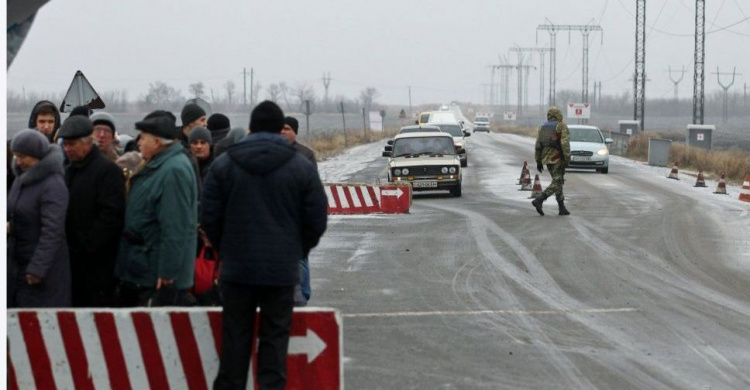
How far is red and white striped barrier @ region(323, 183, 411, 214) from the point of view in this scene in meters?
22.7

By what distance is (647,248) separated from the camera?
658 inches

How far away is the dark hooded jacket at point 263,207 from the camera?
6754mm

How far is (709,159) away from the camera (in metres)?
42.7

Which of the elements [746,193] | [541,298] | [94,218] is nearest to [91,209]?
[94,218]

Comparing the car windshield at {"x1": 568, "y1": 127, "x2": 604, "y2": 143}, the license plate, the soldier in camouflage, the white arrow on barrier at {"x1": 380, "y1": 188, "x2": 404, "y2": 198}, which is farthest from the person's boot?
the car windshield at {"x1": 568, "y1": 127, "x2": 604, "y2": 143}

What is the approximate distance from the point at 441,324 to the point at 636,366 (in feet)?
7.25

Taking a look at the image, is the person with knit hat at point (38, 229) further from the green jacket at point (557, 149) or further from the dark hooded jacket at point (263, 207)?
the green jacket at point (557, 149)

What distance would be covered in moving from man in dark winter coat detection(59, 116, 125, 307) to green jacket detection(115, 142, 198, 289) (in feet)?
0.31

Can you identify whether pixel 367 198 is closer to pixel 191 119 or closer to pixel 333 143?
pixel 191 119

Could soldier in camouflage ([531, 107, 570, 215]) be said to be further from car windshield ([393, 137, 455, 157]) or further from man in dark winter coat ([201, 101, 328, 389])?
man in dark winter coat ([201, 101, 328, 389])

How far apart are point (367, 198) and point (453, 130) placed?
27.3m

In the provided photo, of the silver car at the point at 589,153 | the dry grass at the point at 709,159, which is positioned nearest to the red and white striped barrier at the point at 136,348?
the dry grass at the point at 709,159

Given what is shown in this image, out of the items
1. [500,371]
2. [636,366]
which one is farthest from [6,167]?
[636,366]

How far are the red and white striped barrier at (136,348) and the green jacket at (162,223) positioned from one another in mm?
474
